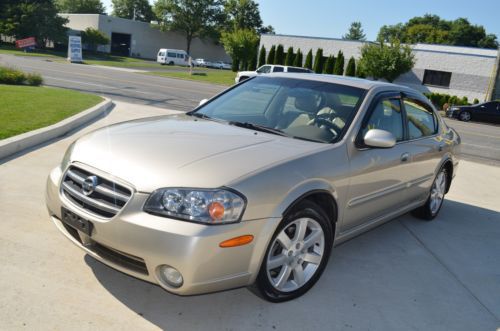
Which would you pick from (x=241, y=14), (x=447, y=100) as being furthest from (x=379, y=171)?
(x=241, y=14)

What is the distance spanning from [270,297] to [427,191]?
2.91 meters

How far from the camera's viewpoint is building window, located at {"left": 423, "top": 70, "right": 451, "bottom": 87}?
3559 cm

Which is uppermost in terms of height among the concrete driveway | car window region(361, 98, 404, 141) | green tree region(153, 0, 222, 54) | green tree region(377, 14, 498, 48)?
green tree region(377, 14, 498, 48)

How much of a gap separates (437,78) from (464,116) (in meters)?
11.9

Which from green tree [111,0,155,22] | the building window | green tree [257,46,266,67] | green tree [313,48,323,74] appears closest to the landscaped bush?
green tree [313,48,323,74]

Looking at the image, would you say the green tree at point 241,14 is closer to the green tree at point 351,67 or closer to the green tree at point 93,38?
the green tree at point 93,38

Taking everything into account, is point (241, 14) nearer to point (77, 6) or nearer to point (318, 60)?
point (77, 6)

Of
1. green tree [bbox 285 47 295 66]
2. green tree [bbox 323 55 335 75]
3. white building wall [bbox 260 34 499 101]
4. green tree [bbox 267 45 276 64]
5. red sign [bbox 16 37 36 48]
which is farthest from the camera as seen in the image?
red sign [bbox 16 37 36 48]

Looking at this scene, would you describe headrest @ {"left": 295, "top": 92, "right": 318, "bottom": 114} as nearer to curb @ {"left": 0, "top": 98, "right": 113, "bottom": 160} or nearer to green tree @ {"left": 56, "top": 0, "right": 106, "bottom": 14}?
curb @ {"left": 0, "top": 98, "right": 113, "bottom": 160}

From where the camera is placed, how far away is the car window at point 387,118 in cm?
426

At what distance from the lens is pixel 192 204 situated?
2.87m

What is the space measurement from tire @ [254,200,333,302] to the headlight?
489 mm

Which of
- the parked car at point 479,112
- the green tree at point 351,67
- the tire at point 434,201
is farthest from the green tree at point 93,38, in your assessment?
the tire at point 434,201

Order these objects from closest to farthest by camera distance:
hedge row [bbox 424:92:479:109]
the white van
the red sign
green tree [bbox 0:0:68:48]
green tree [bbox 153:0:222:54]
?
1. hedge row [bbox 424:92:479:109]
2. the red sign
3. green tree [bbox 0:0:68:48]
4. the white van
5. green tree [bbox 153:0:222:54]
